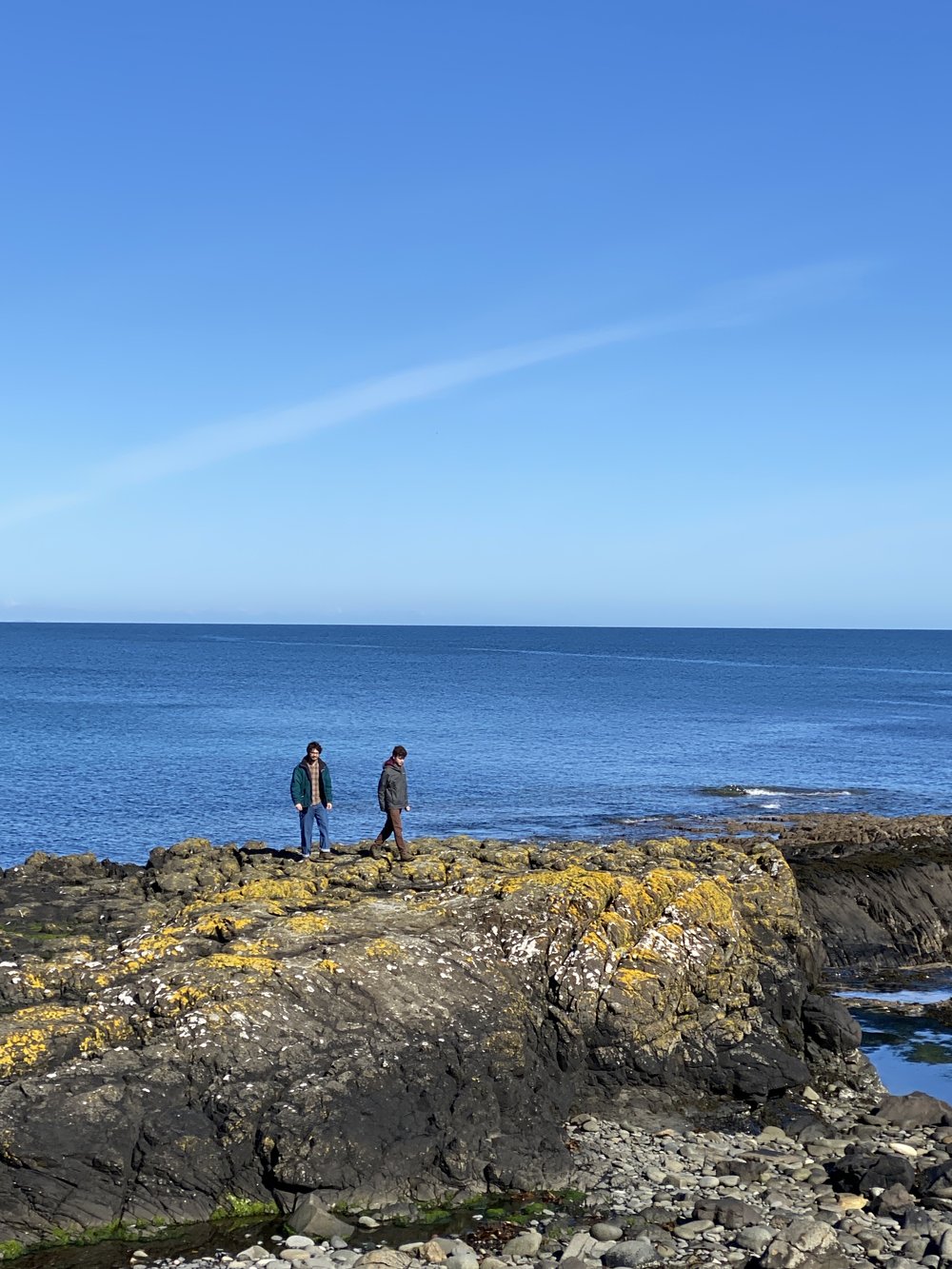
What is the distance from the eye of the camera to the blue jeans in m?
28.2

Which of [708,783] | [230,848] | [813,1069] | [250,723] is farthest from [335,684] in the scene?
[813,1069]

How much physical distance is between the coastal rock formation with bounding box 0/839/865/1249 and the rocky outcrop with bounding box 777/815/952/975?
865cm

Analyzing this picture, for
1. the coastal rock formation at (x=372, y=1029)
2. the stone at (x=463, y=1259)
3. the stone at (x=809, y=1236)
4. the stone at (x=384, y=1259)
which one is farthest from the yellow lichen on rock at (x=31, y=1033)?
the stone at (x=809, y=1236)

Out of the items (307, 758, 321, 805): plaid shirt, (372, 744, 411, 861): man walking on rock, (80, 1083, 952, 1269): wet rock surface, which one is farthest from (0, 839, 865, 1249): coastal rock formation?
(307, 758, 321, 805): plaid shirt

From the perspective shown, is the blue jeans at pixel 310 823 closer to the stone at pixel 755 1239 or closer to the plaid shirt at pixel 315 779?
the plaid shirt at pixel 315 779

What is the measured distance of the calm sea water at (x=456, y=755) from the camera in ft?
169

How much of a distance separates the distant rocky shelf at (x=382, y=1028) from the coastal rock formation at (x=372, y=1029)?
36 millimetres

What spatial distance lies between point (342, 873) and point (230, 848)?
6284mm

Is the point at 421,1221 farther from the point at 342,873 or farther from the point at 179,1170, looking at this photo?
the point at 342,873

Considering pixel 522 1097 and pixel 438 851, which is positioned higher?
pixel 438 851

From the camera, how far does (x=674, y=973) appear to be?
68.2 feet

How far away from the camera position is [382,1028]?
18094mm

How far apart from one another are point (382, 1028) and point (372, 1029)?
0.52 ft

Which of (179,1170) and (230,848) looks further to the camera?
(230,848)
